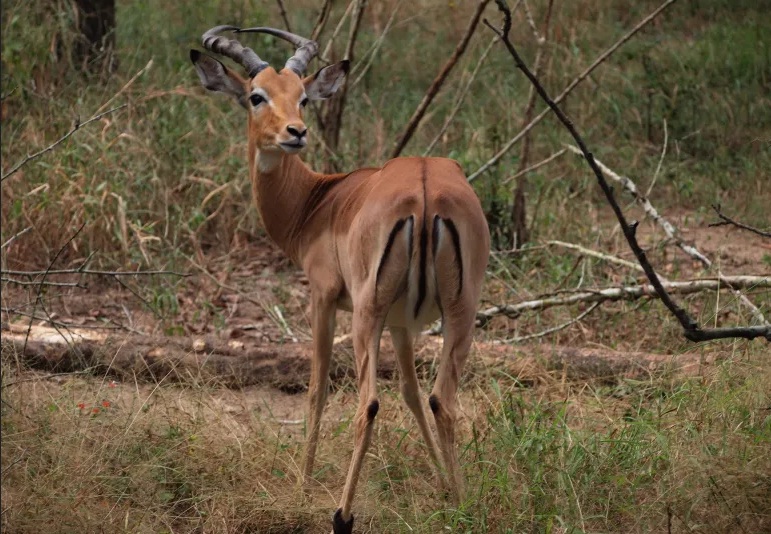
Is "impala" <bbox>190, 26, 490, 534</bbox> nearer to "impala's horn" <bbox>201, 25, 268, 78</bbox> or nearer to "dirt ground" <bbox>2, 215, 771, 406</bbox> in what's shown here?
"impala's horn" <bbox>201, 25, 268, 78</bbox>

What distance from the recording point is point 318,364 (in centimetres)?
483

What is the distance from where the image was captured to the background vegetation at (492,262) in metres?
4.04

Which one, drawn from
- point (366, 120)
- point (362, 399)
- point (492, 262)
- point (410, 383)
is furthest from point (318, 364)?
point (366, 120)

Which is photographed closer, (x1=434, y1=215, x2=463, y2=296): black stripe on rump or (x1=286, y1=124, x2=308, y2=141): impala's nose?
(x1=434, y1=215, x2=463, y2=296): black stripe on rump

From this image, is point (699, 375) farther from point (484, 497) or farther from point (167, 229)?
point (167, 229)

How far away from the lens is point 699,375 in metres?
4.92

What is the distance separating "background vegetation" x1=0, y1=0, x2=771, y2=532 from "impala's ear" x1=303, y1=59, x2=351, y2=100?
1.36 m

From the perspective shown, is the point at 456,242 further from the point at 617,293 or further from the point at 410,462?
the point at 617,293

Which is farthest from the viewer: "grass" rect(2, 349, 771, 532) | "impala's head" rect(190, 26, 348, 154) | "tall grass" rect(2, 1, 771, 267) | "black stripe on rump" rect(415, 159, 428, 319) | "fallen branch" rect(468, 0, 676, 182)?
"tall grass" rect(2, 1, 771, 267)

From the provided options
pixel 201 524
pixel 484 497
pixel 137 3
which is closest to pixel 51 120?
pixel 137 3

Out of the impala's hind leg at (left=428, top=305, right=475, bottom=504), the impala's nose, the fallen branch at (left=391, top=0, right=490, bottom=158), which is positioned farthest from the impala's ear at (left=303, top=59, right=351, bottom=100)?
the impala's hind leg at (left=428, top=305, right=475, bottom=504)

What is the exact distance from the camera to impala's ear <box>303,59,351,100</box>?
17.6ft

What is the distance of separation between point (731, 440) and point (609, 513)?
54cm

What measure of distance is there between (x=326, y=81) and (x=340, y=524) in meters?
2.30
